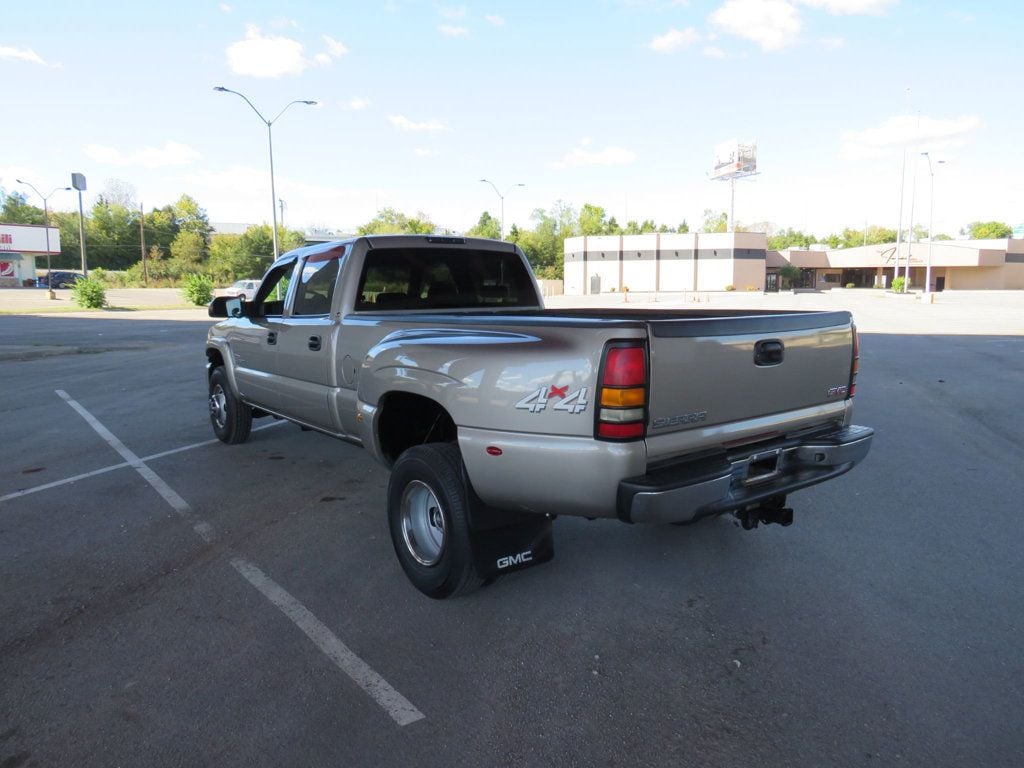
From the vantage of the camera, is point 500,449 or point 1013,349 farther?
point 1013,349

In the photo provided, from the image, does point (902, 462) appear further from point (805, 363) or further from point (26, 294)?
point (26, 294)

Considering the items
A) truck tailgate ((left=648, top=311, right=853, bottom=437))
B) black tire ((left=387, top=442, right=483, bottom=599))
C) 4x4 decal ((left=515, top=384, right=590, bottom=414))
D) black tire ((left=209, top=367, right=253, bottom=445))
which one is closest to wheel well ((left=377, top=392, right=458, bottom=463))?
black tire ((left=387, top=442, right=483, bottom=599))

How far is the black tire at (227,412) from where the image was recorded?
272 inches

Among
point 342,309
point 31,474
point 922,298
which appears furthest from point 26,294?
point 922,298

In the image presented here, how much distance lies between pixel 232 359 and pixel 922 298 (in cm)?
4769

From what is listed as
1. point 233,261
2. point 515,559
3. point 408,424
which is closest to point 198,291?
point 408,424

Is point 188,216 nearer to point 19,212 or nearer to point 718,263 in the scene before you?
point 19,212

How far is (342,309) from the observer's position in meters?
4.75

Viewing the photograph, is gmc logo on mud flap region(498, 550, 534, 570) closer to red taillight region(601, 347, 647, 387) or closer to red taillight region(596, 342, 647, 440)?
red taillight region(596, 342, 647, 440)

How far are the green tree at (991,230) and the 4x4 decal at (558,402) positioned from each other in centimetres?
15759

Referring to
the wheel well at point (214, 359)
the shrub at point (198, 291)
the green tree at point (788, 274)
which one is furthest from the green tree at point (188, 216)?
the wheel well at point (214, 359)

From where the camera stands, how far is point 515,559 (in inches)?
142

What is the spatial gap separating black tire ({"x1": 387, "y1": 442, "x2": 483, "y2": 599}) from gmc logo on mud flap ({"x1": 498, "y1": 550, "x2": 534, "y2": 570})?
146mm

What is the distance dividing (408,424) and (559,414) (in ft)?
5.43
